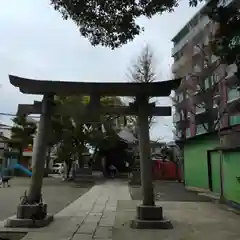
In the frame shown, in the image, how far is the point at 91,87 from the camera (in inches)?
367

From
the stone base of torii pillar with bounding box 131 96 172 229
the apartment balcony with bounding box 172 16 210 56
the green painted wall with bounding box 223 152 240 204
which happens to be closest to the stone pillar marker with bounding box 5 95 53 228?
the stone base of torii pillar with bounding box 131 96 172 229

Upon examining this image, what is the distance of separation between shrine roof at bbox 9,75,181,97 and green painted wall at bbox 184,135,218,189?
7.68 meters

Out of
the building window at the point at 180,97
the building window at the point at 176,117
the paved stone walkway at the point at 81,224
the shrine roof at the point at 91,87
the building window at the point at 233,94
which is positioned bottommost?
the paved stone walkway at the point at 81,224

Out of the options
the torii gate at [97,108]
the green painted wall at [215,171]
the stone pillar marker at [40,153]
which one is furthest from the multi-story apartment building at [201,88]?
the stone pillar marker at [40,153]

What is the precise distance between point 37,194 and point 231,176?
6826 millimetres

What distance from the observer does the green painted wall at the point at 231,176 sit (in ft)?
40.1

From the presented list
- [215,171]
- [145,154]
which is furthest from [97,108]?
[215,171]

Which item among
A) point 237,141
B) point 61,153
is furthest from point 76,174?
point 237,141

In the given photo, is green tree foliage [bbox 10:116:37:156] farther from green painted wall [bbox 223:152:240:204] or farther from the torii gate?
the torii gate

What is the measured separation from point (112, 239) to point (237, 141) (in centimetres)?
641

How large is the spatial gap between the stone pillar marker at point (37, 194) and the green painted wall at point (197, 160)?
29.8ft

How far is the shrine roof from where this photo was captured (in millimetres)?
9219

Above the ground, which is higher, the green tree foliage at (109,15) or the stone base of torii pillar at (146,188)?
the green tree foliage at (109,15)

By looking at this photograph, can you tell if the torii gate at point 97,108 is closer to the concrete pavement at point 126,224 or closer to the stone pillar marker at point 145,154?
the stone pillar marker at point 145,154
